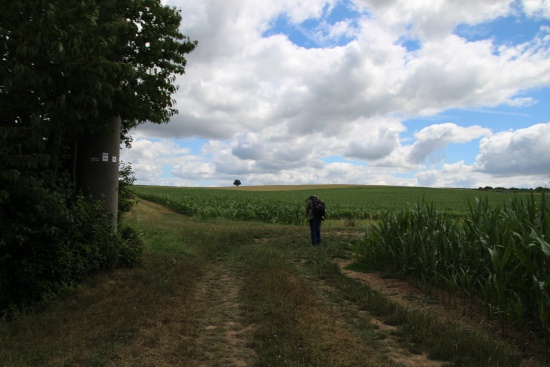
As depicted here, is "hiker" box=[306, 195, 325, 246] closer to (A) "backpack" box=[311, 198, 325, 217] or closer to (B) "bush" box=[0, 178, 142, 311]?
(A) "backpack" box=[311, 198, 325, 217]

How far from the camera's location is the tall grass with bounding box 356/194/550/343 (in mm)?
5570

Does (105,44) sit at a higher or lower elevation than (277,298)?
higher

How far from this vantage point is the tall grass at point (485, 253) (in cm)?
557

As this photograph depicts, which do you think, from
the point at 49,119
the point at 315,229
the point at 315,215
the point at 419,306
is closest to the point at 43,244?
the point at 49,119

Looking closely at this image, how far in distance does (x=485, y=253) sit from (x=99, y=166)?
7676 millimetres

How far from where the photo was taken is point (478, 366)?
14.1ft

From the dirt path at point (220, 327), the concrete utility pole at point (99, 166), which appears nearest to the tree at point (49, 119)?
the concrete utility pole at point (99, 166)

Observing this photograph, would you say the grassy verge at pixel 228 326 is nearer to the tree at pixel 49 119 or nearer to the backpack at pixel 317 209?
the tree at pixel 49 119

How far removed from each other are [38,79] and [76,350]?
3.71 m

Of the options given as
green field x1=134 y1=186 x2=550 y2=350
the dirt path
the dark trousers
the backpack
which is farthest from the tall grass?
the dirt path

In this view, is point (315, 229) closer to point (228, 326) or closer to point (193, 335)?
point (228, 326)

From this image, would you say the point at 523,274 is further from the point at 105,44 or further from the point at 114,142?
the point at 114,142

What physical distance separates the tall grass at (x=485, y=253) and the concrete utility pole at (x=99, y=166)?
632 cm

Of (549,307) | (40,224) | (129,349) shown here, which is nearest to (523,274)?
(549,307)
